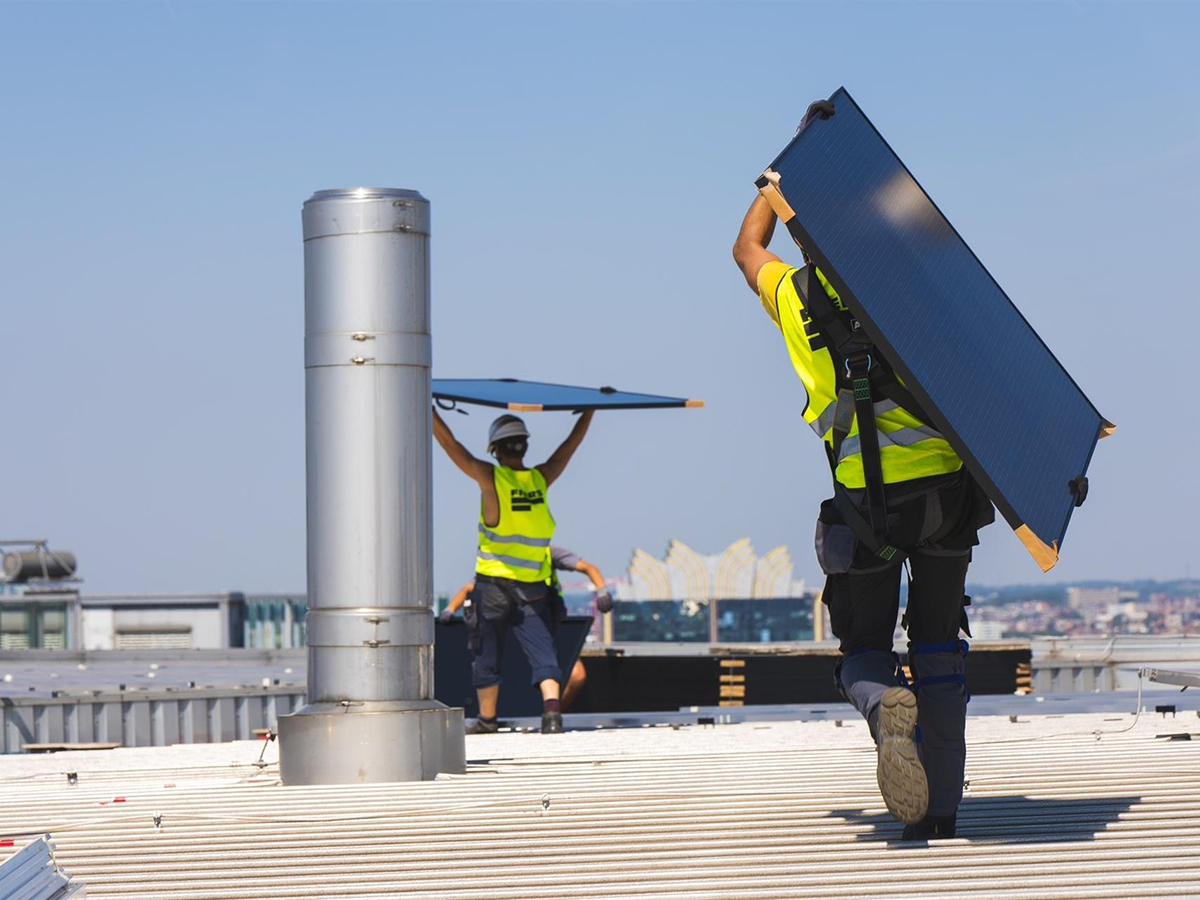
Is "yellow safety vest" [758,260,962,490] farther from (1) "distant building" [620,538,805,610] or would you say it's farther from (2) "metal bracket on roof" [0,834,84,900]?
(1) "distant building" [620,538,805,610]

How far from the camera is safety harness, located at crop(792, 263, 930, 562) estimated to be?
562 centimetres

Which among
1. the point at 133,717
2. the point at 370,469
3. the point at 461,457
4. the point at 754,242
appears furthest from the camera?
the point at 133,717

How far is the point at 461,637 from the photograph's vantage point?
665 inches

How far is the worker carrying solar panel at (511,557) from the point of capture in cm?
1354

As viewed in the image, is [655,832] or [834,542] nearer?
[834,542]

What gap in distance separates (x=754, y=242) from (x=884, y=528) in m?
1.04

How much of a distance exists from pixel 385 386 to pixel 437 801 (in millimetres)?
2491

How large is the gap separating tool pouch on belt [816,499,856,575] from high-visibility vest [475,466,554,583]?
25.4 feet

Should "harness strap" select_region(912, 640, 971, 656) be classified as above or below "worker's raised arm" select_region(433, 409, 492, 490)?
below

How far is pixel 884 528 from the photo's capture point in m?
5.64

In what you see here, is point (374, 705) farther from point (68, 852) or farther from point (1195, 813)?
point (1195, 813)

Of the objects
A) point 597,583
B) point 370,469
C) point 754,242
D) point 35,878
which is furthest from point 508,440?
point 35,878

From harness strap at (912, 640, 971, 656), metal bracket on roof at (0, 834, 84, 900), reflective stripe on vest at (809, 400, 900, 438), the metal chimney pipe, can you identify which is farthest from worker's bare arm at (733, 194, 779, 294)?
the metal chimney pipe

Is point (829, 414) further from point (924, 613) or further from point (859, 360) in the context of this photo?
point (924, 613)
